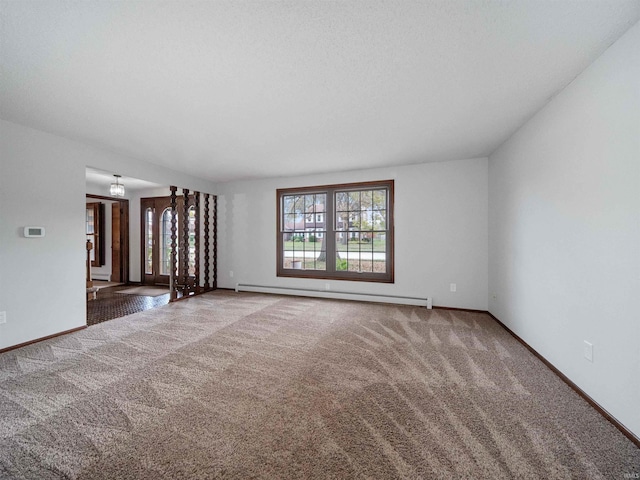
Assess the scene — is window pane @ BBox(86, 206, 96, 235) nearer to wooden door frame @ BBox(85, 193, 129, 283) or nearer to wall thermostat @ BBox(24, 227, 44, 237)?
wooden door frame @ BBox(85, 193, 129, 283)

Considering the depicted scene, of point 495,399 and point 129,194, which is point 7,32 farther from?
point 129,194

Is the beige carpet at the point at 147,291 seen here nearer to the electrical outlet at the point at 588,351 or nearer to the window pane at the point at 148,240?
the window pane at the point at 148,240

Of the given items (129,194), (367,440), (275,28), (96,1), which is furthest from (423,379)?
(129,194)

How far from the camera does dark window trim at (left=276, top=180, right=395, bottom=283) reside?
469 cm

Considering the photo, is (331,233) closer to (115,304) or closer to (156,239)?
(115,304)

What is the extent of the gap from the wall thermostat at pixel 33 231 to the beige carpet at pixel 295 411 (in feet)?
4.09

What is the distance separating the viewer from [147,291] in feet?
19.5

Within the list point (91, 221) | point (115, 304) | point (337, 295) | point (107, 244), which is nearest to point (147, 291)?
point (115, 304)

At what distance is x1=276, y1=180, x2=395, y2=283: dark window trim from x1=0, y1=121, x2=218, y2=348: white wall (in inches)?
118

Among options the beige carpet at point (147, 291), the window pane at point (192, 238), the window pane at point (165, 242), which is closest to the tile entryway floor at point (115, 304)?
the beige carpet at point (147, 291)

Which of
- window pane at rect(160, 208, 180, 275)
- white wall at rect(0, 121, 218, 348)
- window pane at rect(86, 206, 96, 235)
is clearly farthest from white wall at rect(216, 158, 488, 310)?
window pane at rect(86, 206, 96, 235)

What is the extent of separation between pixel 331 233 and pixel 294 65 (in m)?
3.45

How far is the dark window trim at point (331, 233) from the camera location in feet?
15.4

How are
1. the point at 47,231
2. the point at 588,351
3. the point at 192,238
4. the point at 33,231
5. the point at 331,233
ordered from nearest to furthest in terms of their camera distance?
1. the point at 588,351
2. the point at 33,231
3. the point at 47,231
4. the point at 331,233
5. the point at 192,238
